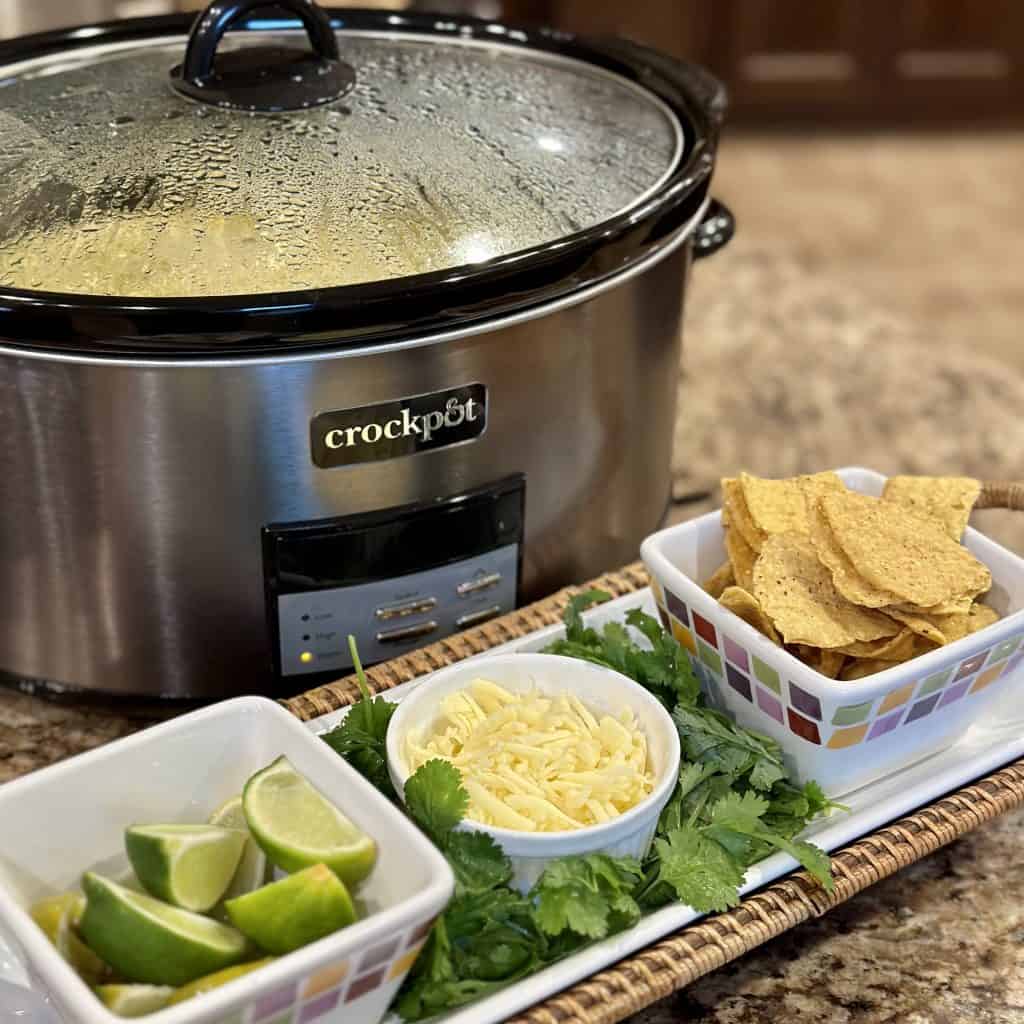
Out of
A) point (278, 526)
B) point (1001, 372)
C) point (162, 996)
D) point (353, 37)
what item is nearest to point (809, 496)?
point (278, 526)

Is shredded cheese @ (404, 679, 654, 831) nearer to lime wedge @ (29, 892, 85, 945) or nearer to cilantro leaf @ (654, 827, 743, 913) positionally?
cilantro leaf @ (654, 827, 743, 913)

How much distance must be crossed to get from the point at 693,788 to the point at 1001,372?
1.04 meters

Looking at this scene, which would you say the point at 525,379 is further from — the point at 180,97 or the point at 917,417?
the point at 917,417

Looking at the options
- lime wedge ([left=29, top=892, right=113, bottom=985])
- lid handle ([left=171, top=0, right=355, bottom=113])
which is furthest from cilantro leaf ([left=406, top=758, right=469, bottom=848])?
lid handle ([left=171, top=0, right=355, bottom=113])

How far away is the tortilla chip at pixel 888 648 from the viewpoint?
993 millimetres

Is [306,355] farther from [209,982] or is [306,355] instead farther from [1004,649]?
[1004,649]

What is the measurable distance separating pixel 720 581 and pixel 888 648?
153 mm

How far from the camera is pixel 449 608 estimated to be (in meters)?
1.16

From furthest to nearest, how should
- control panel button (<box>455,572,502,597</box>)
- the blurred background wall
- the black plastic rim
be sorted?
the blurred background wall
control panel button (<box>455,572,502,597</box>)
the black plastic rim

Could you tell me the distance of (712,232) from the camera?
1340mm

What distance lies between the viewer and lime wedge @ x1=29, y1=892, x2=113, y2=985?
0.77m

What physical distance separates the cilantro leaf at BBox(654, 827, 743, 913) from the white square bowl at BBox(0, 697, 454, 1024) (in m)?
0.19

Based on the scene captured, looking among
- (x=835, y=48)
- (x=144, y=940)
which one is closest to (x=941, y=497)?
(x=144, y=940)

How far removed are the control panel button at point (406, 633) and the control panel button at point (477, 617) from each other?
27mm
